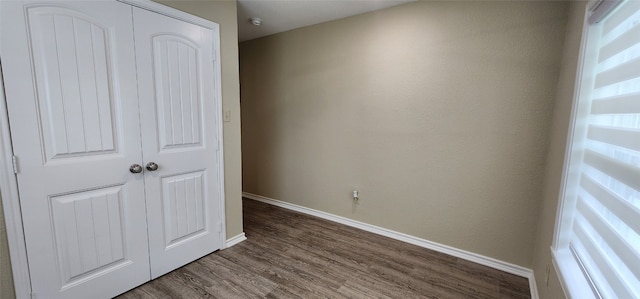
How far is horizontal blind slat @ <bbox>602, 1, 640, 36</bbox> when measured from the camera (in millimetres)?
970

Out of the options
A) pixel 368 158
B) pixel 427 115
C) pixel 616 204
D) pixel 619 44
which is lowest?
pixel 368 158

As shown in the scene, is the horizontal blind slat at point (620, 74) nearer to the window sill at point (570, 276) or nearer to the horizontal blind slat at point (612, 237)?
the horizontal blind slat at point (612, 237)

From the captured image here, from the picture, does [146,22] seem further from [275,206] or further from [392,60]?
[275,206]

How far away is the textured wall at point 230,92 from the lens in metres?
2.19

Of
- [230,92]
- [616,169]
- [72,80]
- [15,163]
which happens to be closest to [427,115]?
[616,169]

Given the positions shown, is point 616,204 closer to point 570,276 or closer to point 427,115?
point 570,276

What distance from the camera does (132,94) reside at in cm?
Answer: 178

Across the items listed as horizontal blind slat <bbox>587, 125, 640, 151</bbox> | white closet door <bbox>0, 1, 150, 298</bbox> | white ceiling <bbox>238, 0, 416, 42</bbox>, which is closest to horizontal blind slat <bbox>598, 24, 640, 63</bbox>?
horizontal blind slat <bbox>587, 125, 640, 151</bbox>

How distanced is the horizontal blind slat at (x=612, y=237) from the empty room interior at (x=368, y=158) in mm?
10

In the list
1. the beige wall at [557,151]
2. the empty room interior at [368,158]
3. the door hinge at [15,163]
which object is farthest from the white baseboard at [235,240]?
the beige wall at [557,151]

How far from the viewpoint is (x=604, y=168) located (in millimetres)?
1065

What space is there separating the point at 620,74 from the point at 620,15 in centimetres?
30

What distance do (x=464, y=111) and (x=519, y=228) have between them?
1.05 meters

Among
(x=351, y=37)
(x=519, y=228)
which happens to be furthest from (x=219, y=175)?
(x=519, y=228)
